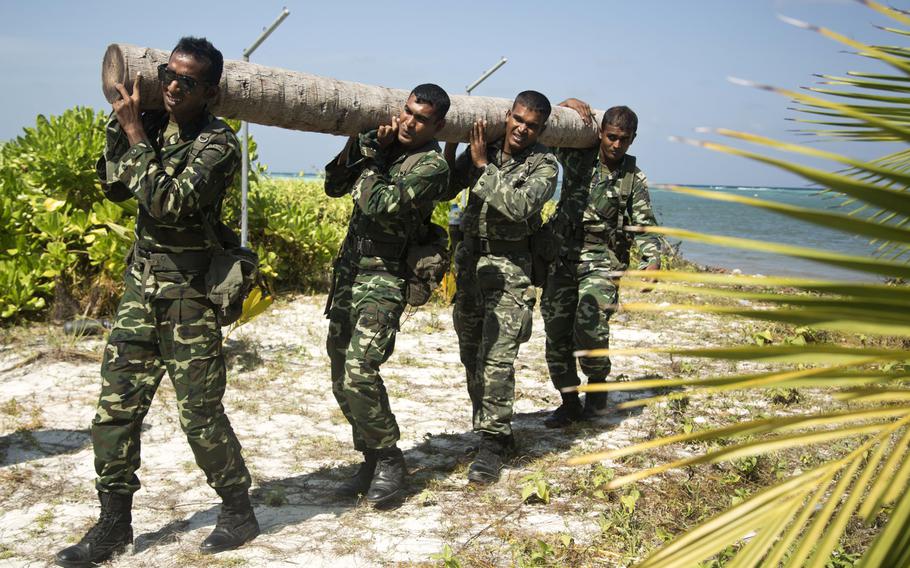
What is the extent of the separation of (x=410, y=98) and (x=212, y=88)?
1.06 metres

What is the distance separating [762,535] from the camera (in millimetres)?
1194

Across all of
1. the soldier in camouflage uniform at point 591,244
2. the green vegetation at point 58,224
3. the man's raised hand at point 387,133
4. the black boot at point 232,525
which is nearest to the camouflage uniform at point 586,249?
the soldier in camouflage uniform at point 591,244

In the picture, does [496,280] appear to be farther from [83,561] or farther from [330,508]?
[83,561]

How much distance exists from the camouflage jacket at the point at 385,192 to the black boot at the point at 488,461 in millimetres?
1203

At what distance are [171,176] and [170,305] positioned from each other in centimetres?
56

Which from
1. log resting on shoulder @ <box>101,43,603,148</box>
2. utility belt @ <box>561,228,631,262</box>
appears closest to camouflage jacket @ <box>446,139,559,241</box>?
log resting on shoulder @ <box>101,43,603,148</box>

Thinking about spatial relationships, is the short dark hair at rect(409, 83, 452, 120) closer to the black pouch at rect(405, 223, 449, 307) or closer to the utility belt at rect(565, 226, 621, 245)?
the black pouch at rect(405, 223, 449, 307)

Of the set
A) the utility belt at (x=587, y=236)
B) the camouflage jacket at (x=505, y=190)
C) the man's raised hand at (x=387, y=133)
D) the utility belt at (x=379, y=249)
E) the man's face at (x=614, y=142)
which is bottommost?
the utility belt at (x=379, y=249)

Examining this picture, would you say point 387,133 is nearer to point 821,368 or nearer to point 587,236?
point 587,236

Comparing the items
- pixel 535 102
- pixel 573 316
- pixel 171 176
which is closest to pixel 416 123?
pixel 535 102

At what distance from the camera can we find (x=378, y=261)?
4336 mm

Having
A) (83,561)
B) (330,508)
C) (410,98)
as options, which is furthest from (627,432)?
(83,561)

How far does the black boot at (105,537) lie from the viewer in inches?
138

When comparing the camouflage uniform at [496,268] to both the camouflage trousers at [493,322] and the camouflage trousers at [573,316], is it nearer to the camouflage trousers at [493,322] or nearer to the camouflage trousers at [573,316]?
the camouflage trousers at [493,322]
